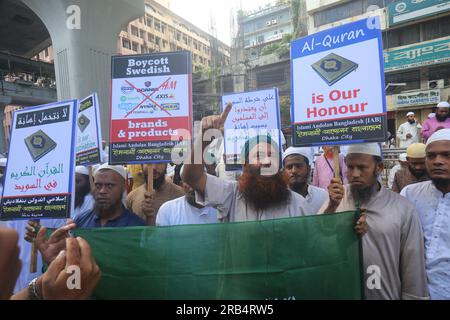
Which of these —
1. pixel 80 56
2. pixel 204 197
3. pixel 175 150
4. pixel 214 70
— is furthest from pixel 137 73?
pixel 214 70

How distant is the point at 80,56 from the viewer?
9.35 m

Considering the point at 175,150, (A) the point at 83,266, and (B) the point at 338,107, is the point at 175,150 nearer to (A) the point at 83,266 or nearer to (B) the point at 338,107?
(B) the point at 338,107

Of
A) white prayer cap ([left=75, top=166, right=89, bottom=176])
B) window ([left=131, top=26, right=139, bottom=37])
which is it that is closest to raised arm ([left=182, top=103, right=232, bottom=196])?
white prayer cap ([left=75, top=166, right=89, bottom=176])

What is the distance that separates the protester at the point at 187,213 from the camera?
2.82 meters

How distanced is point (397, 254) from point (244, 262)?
3.12 ft

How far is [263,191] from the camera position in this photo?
2537 millimetres

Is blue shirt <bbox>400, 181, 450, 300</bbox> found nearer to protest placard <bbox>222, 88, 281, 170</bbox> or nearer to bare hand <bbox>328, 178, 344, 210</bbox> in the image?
bare hand <bbox>328, 178, 344, 210</bbox>

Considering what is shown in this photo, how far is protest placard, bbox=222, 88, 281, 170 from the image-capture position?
437 centimetres

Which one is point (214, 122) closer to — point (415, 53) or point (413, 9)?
point (415, 53)

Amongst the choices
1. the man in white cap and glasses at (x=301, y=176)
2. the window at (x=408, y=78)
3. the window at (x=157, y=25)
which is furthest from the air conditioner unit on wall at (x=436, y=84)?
the window at (x=157, y=25)

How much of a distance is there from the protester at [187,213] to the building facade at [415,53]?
709 inches

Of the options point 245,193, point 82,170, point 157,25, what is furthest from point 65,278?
point 157,25

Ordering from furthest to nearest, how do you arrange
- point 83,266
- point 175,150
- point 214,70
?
point 214,70 < point 175,150 < point 83,266
